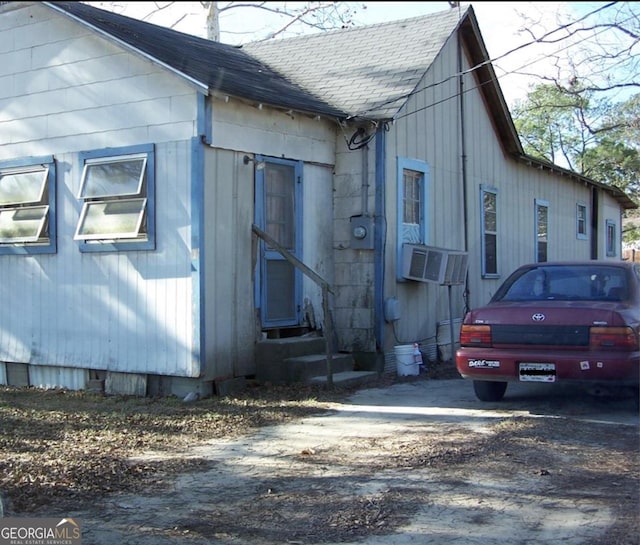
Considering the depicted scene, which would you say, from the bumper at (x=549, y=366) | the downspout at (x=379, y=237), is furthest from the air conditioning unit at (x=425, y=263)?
the bumper at (x=549, y=366)

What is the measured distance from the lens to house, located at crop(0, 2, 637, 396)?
9336 millimetres

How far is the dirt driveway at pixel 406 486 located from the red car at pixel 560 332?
1.52 ft

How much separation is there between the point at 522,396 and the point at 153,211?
4.80m

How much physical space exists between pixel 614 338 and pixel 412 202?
5.08 m

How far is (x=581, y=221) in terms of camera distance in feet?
65.2

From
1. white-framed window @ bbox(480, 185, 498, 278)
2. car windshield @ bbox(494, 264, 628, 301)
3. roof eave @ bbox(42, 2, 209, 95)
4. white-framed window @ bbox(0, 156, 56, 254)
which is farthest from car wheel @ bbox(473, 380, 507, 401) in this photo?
white-framed window @ bbox(480, 185, 498, 278)

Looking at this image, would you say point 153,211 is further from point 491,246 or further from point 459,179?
point 491,246

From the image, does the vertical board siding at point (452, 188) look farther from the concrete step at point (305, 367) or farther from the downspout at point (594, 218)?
the downspout at point (594, 218)

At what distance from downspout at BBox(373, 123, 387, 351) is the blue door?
1.08 metres

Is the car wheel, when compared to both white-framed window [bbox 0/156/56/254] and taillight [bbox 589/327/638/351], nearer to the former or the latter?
taillight [bbox 589/327/638/351]

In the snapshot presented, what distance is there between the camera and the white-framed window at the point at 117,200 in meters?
9.49

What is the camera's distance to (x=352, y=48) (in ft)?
43.9

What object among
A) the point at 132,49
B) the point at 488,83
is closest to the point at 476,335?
the point at 132,49

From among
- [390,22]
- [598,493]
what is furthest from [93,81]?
[598,493]
